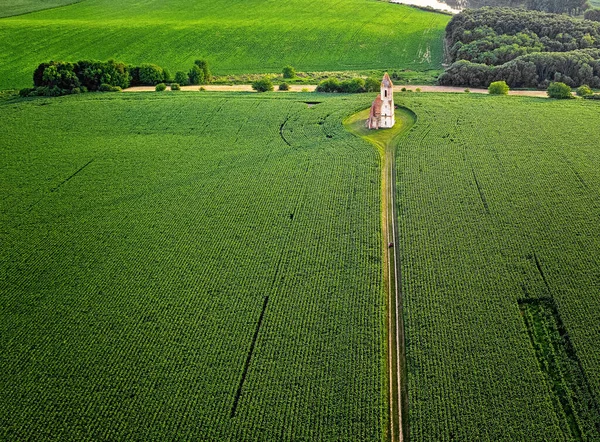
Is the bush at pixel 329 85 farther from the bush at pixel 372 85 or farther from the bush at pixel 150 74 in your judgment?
the bush at pixel 150 74

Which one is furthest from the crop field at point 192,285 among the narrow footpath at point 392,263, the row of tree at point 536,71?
the row of tree at point 536,71

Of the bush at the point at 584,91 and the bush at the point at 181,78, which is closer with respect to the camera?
the bush at the point at 584,91

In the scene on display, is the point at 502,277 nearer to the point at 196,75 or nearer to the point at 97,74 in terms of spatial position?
the point at 196,75

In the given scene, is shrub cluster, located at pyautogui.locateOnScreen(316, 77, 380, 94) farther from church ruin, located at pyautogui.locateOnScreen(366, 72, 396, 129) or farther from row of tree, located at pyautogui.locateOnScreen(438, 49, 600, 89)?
church ruin, located at pyautogui.locateOnScreen(366, 72, 396, 129)

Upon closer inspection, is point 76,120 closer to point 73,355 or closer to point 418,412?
point 73,355

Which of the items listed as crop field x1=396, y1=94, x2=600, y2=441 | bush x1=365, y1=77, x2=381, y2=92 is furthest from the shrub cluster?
crop field x1=396, y1=94, x2=600, y2=441

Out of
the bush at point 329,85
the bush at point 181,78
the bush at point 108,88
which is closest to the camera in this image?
the bush at point 329,85
